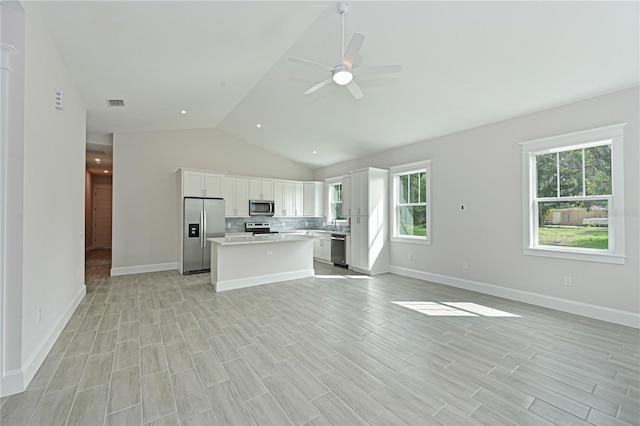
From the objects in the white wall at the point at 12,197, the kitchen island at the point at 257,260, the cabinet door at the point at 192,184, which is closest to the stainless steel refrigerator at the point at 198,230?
the cabinet door at the point at 192,184

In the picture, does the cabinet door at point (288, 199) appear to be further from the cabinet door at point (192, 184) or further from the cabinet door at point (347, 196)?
the cabinet door at point (192, 184)

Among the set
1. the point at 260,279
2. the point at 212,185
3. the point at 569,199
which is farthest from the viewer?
the point at 212,185

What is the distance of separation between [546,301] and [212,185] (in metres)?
6.61

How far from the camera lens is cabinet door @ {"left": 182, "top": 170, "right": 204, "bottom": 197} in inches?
237

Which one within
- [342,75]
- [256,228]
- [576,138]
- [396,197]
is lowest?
[256,228]

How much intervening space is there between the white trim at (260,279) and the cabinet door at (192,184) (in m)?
2.40

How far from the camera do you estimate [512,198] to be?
422 centimetres

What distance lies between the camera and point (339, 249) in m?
6.80

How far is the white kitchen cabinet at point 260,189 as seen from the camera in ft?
23.8

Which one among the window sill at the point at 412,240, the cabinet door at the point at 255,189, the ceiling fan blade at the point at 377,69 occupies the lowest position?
the window sill at the point at 412,240

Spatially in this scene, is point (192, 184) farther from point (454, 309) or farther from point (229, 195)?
point (454, 309)

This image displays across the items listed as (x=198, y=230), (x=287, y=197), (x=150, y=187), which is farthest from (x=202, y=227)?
(x=287, y=197)

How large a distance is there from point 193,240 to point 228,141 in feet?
9.33

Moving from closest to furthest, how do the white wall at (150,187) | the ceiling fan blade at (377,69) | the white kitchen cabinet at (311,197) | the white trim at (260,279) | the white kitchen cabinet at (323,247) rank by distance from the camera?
the ceiling fan blade at (377,69), the white trim at (260,279), the white wall at (150,187), the white kitchen cabinet at (323,247), the white kitchen cabinet at (311,197)
